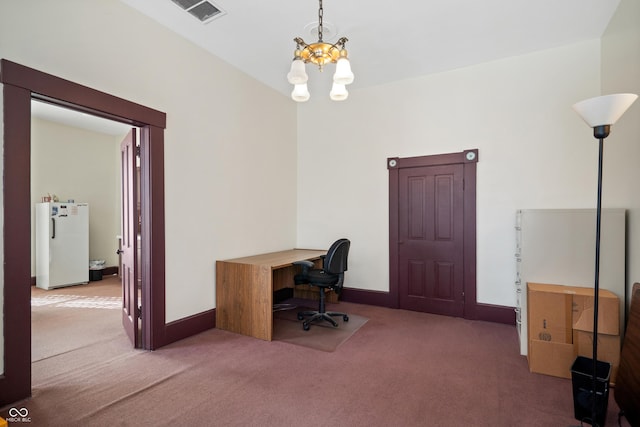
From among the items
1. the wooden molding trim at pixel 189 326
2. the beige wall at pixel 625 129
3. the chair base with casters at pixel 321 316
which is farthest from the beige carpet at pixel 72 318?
the beige wall at pixel 625 129

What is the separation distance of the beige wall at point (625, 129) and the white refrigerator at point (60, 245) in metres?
7.67

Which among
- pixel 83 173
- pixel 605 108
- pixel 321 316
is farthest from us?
pixel 83 173

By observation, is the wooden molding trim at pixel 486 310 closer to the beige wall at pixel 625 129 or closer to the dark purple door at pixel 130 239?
the beige wall at pixel 625 129

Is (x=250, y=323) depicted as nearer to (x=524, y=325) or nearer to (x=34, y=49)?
(x=524, y=325)

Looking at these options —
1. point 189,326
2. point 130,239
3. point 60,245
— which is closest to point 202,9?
point 130,239

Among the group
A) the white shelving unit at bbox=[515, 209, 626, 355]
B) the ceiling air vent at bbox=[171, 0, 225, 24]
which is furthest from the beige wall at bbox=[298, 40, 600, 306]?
the ceiling air vent at bbox=[171, 0, 225, 24]

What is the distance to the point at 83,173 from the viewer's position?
6.47 meters

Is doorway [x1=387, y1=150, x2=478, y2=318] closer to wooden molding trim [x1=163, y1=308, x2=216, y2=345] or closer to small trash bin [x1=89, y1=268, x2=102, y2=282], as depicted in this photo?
wooden molding trim [x1=163, y1=308, x2=216, y2=345]

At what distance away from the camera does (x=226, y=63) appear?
3.79 meters

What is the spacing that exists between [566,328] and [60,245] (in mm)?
7267

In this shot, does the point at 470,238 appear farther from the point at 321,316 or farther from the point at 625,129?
the point at 321,316

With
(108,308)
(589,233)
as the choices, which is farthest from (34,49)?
(589,233)

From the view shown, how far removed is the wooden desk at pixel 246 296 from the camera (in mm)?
3242

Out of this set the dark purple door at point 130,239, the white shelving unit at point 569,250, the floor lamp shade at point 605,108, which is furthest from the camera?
the dark purple door at point 130,239
